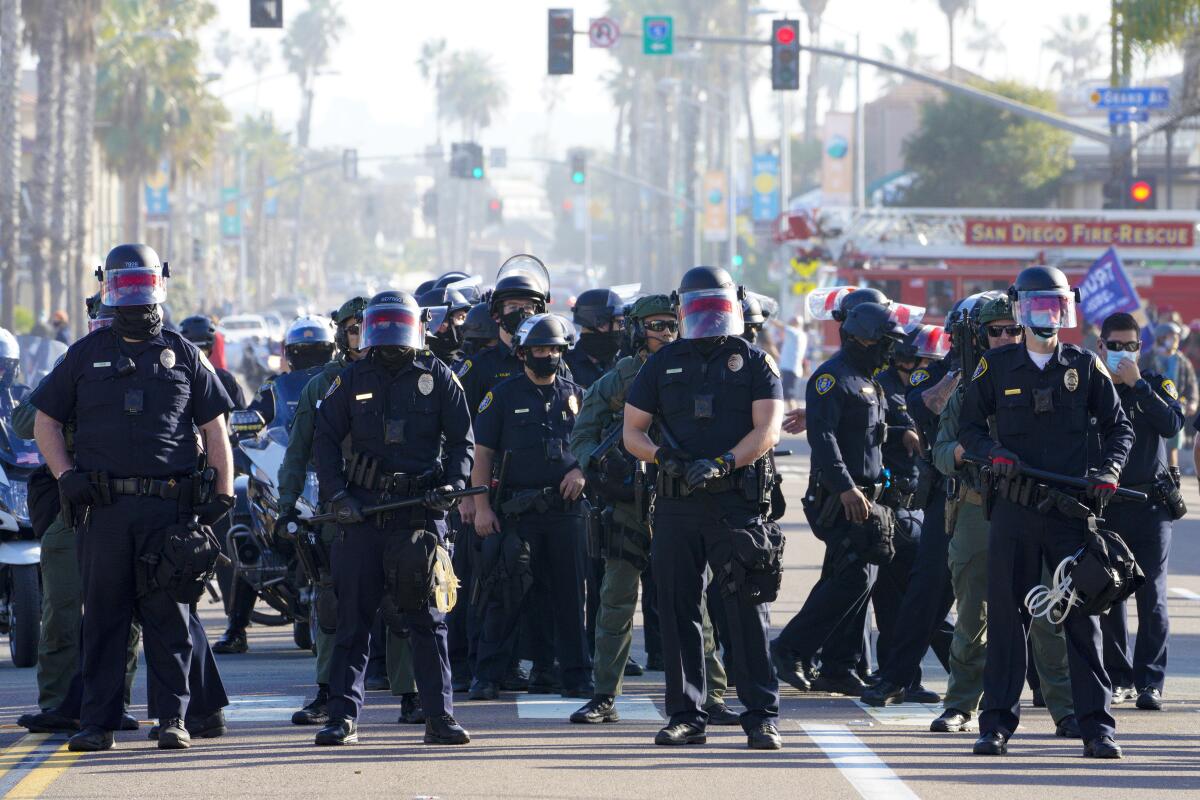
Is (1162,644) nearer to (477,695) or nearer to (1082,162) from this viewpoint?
(477,695)

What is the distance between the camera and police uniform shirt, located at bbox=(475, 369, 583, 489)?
35.2ft

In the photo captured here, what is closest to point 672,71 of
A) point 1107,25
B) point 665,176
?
point 665,176

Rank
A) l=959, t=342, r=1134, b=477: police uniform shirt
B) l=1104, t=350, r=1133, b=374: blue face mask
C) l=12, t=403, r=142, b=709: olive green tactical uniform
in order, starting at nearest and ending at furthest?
l=959, t=342, r=1134, b=477: police uniform shirt < l=12, t=403, r=142, b=709: olive green tactical uniform < l=1104, t=350, r=1133, b=374: blue face mask

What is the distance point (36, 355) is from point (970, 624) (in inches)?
261

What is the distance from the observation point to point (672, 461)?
9.10 meters

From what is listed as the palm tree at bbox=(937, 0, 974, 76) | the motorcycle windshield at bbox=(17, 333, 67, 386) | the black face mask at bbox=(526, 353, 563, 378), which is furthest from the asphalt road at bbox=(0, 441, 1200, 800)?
the palm tree at bbox=(937, 0, 974, 76)

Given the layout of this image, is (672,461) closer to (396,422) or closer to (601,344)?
(396,422)

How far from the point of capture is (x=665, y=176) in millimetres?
86938

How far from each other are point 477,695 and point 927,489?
249 centimetres

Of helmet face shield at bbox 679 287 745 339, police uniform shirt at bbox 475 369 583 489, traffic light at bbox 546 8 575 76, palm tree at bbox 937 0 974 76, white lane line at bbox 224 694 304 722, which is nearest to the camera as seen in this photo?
helmet face shield at bbox 679 287 745 339

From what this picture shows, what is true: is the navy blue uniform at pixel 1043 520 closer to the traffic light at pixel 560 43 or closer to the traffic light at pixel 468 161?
the traffic light at pixel 560 43

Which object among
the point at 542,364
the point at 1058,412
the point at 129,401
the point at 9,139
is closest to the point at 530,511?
the point at 542,364

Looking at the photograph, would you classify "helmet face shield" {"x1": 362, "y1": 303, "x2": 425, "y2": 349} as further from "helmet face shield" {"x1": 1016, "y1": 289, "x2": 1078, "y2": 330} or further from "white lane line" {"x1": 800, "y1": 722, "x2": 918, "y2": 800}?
"helmet face shield" {"x1": 1016, "y1": 289, "x2": 1078, "y2": 330}

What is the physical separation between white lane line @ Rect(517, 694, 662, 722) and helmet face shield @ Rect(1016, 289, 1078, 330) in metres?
2.59
